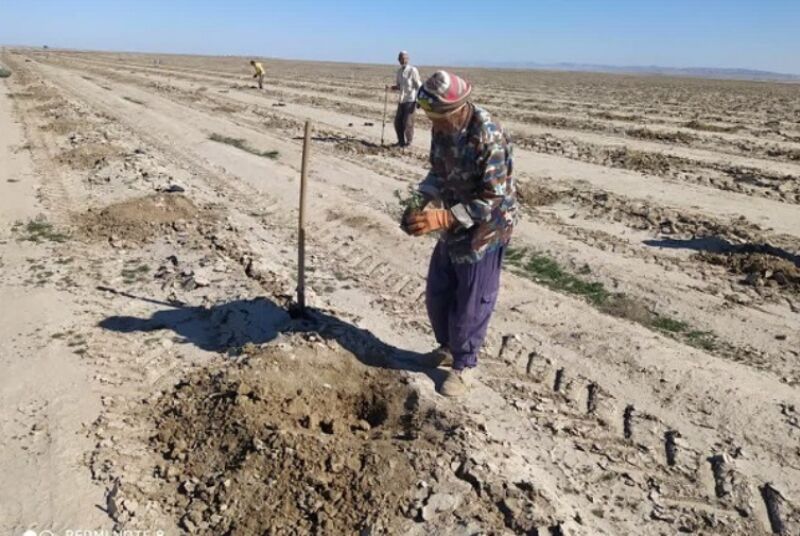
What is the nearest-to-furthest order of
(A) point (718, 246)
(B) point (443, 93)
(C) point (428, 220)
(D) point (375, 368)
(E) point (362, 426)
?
(B) point (443, 93)
(C) point (428, 220)
(E) point (362, 426)
(D) point (375, 368)
(A) point (718, 246)

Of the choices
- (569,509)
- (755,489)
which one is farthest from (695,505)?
(569,509)

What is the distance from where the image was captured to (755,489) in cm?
325

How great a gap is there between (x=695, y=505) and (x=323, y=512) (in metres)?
1.84

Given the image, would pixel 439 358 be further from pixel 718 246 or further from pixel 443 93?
pixel 718 246

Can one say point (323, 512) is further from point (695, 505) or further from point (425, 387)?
point (695, 505)

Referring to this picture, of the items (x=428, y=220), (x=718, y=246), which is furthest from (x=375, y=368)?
(x=718, y=246)

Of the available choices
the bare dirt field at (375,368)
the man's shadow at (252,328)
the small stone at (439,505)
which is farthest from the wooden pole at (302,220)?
the small stone at (439,505)

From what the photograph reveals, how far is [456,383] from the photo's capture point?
3.96 metres

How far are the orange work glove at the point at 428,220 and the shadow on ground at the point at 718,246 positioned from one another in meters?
4.54

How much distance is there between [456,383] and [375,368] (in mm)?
578

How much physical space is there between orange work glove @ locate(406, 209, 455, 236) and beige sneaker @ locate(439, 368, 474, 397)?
3.66 ft

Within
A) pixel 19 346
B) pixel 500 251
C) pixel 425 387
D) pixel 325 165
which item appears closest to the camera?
pixel 500 251

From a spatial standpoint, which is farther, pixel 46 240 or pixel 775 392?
pixel 46 240

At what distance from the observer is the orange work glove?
10.8ft
